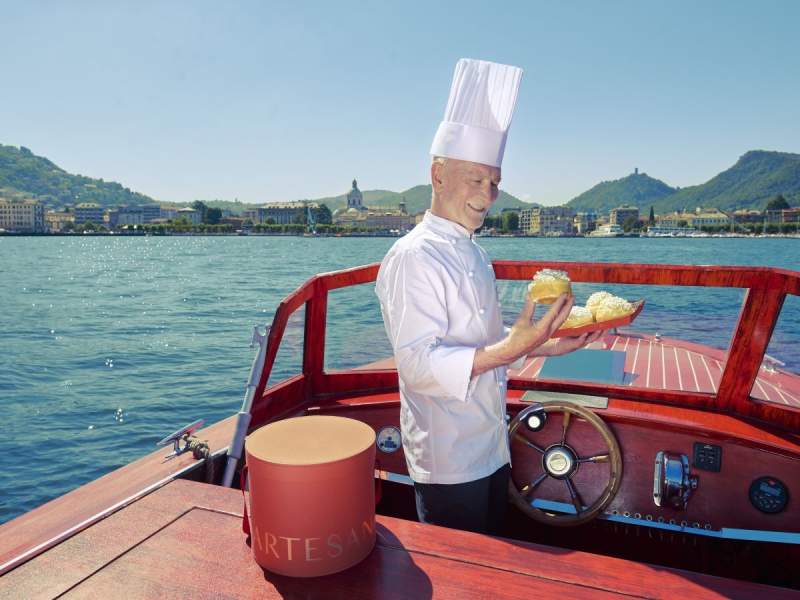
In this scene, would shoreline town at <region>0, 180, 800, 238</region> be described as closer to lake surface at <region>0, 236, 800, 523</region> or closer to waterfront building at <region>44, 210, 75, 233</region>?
waterfront building at <region>44, 210, 75, 233</region>

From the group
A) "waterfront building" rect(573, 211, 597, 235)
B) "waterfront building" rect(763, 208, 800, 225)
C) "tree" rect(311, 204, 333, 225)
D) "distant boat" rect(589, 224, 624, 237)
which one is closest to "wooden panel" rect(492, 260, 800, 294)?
"distant boat" rect(589, 224, 624, 237)

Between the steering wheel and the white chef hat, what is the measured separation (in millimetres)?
1314

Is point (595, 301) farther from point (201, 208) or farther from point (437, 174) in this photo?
point (201, 208)

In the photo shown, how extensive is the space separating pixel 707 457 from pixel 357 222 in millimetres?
168794

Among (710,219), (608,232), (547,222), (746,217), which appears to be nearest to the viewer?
(746,217)

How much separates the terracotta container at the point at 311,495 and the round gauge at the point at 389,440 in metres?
1.94

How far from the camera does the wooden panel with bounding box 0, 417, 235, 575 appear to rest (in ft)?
4.92

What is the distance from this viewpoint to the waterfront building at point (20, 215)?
156m

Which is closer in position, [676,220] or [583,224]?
[676,220]

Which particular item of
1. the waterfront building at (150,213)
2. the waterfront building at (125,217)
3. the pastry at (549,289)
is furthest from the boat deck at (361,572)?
the waterfront building at (150,213)

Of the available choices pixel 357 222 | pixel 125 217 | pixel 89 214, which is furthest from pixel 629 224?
pixel 89 214

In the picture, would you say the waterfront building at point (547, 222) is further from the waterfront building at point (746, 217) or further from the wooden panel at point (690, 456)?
the wooden panel at point (690, 456)

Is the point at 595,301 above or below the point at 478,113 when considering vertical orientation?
below

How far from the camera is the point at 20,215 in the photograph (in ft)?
515
